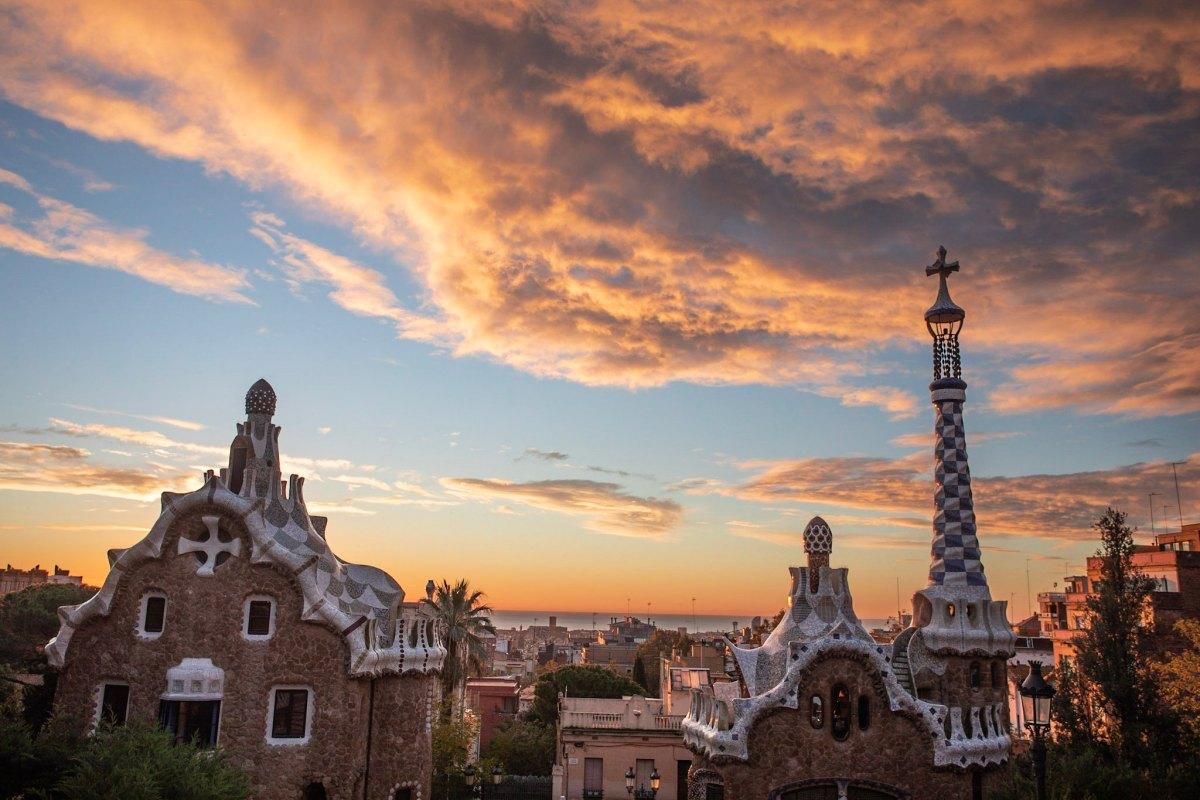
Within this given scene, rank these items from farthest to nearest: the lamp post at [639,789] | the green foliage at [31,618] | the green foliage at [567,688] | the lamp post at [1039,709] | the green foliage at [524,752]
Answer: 1. the green foliage at [567,688]
2. the green foliage at [524,752]
3. the green foliage at [31,618]
4. the lamp post at [639,789]
5. the lamp post at [1039,709]

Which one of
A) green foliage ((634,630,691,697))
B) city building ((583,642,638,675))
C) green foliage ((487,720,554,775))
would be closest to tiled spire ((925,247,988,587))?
green foliage ((487,720,554,775))

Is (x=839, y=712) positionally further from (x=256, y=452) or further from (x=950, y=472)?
(x=256, y=452)

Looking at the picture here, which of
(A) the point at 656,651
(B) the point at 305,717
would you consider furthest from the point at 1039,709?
(A) the point at 656,651

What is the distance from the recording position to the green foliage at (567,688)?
5147 cm


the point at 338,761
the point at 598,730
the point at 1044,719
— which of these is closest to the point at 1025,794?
the point at 1044,719

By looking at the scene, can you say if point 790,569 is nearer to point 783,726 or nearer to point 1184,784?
point 783,726

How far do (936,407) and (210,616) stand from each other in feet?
65.9

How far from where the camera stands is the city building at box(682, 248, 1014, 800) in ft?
73.7

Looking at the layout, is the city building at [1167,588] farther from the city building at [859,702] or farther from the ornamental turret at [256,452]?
the ornamental turret at [256,452]

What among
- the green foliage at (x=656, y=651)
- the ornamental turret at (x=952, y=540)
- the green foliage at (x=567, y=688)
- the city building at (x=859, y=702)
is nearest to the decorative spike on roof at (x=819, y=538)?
the city building at (x=859, y=702)

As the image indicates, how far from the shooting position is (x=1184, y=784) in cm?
2303

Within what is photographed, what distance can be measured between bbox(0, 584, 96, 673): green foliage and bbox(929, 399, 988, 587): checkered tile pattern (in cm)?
3734

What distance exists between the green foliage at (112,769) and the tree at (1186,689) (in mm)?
24963

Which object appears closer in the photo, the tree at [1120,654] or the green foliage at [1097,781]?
the green foliage at [1097,781]
